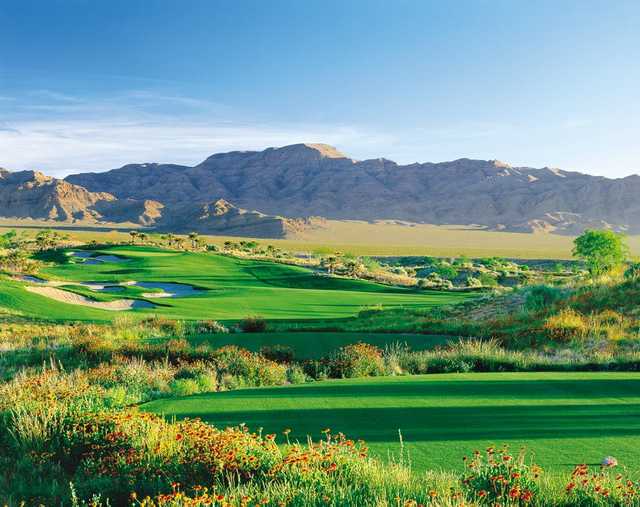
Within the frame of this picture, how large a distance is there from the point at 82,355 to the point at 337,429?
36.6 feet

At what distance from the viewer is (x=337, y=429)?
798cm

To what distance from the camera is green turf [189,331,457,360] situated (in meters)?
18.8

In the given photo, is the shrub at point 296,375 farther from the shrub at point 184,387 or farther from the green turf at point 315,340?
the green turf at point 315,340

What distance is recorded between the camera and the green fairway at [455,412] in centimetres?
711

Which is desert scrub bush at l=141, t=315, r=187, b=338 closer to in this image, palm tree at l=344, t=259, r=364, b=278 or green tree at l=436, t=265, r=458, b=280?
palm tree at l=344, t=259, r=364, b=278

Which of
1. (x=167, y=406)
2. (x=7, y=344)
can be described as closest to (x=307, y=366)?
(x=167, y=406)

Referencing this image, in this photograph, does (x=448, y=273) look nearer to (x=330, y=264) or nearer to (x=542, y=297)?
(x=330, y=264)

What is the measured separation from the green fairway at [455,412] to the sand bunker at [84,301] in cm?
2637

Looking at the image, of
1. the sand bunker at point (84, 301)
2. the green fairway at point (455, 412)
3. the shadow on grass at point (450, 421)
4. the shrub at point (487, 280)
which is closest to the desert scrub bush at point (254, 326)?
the green fairway at point (455, 412)

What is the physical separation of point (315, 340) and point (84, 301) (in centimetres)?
2042

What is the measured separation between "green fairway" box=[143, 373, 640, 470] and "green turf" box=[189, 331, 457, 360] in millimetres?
7160

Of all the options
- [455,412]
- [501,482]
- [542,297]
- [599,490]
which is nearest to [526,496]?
[501,482]

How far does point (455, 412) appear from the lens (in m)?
8.71

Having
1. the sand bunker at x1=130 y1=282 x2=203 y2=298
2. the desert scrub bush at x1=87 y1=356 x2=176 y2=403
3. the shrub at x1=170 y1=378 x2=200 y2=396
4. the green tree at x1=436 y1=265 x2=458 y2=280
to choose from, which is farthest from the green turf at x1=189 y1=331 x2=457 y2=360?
the green tree at x1=436 y1=265 x2=458 y2=280
